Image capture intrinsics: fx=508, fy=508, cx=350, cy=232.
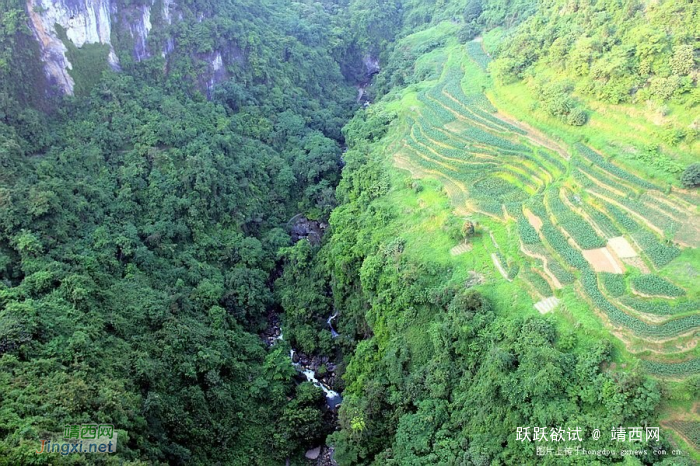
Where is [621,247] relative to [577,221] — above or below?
below

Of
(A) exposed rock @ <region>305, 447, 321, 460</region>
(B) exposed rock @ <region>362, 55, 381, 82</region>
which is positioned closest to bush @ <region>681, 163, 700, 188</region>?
(A) exposed rock @ <region>305, 447, 321, 460</region>

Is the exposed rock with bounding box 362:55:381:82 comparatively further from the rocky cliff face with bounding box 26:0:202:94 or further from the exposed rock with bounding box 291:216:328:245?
the exposed rock with bounding box 291:216:328:245

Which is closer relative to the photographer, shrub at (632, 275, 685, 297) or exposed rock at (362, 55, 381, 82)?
shrub at (632, 275, 685, 297)

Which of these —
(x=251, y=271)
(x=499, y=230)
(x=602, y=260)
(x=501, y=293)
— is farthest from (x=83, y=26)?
(x=602, y=260)

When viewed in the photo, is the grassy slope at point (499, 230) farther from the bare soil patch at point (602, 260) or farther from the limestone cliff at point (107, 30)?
the limestone cliff at point (107, 30)

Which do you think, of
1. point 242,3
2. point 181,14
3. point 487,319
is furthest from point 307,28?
point 487,319

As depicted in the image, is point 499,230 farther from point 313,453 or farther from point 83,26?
point 83,26
